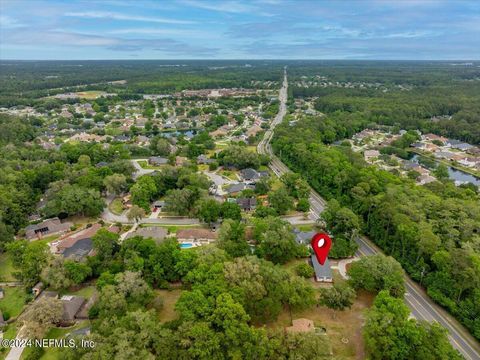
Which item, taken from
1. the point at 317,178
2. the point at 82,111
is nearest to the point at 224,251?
the point at 317,178

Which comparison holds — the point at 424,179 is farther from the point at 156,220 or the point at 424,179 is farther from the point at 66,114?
the point at 66,114

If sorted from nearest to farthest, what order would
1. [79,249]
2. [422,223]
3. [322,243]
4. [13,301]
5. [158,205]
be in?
[322,243] < [13,301] < [422,223] < [79,249] < [158,205]

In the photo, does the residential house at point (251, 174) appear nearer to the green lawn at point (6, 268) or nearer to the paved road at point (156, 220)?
the paved road at point (156, 220)

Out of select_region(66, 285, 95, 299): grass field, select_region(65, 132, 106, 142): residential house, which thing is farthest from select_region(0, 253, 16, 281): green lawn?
select_region(65, 132, 106, 142): residential house

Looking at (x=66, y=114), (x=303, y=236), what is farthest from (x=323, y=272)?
(x=66, y=114)

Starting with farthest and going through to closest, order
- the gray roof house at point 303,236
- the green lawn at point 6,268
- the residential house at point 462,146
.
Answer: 1. the residential house at point 462,146
2. the gray roof house at point 303,236
3. the green lawn at point 6,268

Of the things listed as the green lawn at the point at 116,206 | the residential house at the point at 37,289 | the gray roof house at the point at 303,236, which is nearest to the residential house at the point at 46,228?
the green lawn at the point at 116,206

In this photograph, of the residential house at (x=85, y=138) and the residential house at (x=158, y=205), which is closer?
the residential house at (x=158, y=205)
